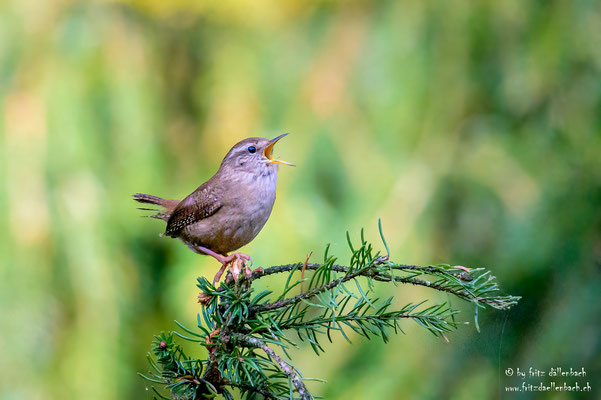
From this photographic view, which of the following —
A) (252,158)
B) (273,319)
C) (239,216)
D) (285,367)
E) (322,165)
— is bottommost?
(285,367)

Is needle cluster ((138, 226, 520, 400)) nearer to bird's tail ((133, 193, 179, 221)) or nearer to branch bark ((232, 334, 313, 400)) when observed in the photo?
branch bark ((232, 334, 313, 400))

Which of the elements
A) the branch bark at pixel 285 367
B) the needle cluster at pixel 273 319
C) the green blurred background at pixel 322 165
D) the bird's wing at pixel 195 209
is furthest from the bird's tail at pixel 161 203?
the branch bark at pixel 285 367

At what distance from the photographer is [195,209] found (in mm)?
1554

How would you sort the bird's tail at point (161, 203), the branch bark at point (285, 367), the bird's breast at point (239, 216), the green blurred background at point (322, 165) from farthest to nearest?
the green blurred background at point (322, 165) < the bird's tail at point (161, 203) < the bird's breast at point (239, 216) < the branch bark at point (285, 367)

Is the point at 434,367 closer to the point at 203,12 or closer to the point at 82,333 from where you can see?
the point at 82,333

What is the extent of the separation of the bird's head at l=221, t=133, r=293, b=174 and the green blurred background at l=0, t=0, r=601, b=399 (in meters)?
0.56

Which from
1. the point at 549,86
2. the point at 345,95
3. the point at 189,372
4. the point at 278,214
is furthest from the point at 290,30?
the point at 189,372

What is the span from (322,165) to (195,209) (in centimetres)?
84

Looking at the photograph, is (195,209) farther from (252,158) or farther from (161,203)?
(161,203)

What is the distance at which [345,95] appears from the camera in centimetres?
235

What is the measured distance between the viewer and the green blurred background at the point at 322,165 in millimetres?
2035

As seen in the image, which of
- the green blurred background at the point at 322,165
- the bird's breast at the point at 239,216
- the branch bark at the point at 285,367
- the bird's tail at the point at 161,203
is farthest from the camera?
the green blurred background at the point at 322,165

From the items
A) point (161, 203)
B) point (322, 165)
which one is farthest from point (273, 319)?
point (322, 165)

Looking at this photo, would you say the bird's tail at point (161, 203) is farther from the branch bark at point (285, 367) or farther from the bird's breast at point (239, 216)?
the branch bark at point (285, 367)
